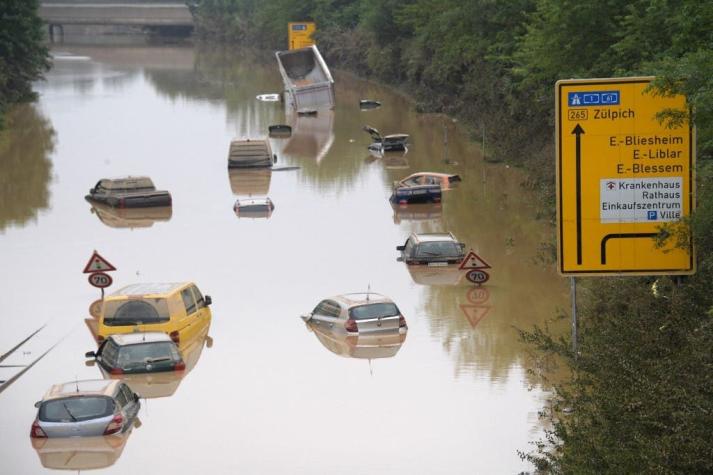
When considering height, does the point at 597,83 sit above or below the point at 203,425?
above

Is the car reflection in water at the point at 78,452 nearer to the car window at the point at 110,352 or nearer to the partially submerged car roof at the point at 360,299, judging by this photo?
the car window at the point at 110,352

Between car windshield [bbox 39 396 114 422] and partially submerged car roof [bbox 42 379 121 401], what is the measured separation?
0.11m

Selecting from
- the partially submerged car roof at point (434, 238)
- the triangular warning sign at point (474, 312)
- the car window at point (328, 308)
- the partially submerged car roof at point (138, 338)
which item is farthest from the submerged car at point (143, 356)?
the partially submerged car roof at point (434, 238)

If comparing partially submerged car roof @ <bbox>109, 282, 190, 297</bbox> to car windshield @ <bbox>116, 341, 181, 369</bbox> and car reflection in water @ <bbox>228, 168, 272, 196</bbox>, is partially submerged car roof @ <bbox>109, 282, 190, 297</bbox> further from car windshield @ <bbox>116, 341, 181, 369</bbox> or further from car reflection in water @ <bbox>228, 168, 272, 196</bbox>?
car reflection in water @ <bbox>228, 168, 272, 196</bbox>

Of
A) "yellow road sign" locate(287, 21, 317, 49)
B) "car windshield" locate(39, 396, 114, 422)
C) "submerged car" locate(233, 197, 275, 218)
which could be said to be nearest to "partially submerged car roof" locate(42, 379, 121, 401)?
"car windshield" locate(39, 396, 114, 422)

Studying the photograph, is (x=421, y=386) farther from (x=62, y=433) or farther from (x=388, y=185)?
(x=388, y=185)

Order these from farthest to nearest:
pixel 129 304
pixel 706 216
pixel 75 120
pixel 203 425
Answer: pixel 75 120 → pixel 129 304 → pixel 203 425 → pixel 706 216

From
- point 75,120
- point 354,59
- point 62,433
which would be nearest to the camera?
point 62,433

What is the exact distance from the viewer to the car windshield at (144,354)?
28328mm

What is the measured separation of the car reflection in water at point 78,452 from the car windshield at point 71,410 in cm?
36

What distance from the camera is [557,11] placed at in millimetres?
44812

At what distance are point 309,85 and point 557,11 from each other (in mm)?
45408

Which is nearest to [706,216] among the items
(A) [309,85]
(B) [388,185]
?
(B) [388,185]

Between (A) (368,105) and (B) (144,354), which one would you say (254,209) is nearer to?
(B) (144,354)
